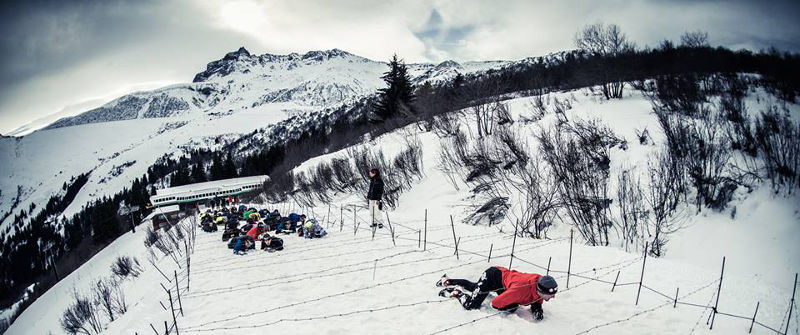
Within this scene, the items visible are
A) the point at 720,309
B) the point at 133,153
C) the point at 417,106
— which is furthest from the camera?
the point at 133,153

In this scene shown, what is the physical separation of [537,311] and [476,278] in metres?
1.84

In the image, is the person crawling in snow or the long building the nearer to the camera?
the person crawling in snow

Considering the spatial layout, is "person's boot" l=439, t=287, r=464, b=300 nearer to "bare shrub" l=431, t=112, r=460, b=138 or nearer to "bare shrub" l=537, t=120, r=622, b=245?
"bare shrub" l=537, t=120, r=622, b=245

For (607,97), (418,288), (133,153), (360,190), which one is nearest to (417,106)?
(360,190)

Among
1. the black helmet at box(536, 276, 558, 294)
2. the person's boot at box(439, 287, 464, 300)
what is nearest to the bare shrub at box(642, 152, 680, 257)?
the black helmet at box(536, 276, 558, 294)

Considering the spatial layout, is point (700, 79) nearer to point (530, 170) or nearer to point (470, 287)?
point (530, 170)

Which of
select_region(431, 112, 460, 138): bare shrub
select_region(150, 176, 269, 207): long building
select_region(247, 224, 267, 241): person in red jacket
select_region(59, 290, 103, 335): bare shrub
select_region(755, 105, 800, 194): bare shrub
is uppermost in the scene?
select_region(431, 112, 460, 138): bare shrub

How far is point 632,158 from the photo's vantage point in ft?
37.8

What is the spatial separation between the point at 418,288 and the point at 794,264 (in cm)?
754

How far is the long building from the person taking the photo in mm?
54188

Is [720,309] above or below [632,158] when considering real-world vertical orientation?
below

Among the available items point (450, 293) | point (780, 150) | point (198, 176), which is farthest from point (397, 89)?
point (198, 176)

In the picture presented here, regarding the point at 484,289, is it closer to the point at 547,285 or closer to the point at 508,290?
the point at 508,290

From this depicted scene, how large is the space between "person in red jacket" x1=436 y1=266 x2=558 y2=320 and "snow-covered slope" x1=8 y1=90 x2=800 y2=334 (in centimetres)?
19
